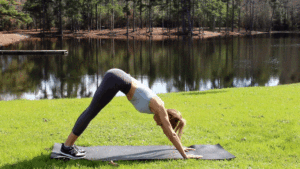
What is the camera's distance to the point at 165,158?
17.6 feet

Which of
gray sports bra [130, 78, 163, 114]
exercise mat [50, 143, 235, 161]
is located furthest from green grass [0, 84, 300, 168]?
gray sports bra [130, 78, 163, 114]

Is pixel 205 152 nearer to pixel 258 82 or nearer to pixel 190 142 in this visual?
pixel 190 142

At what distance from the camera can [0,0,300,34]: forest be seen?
77.7 metres

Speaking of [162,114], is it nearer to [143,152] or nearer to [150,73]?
[143,152]

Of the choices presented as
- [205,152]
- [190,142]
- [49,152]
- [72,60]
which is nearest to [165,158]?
[205,152]

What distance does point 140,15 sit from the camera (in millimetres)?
83375

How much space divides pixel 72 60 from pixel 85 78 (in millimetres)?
10230

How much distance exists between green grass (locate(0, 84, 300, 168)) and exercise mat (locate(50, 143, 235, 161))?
0.57ft

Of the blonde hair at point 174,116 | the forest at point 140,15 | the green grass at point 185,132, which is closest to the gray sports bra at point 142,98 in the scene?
the blonde hair at point 174,116

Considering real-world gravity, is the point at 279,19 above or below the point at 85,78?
above

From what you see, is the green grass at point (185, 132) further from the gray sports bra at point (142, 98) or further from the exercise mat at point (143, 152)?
the gray sports bra at point (142, 98)

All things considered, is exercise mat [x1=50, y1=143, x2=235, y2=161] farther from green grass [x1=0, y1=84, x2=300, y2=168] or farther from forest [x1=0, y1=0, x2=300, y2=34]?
forest [x1=0, y1=0, x2=300, y2=34]

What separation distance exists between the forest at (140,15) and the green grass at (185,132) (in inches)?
2367

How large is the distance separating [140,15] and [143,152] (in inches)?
3176
